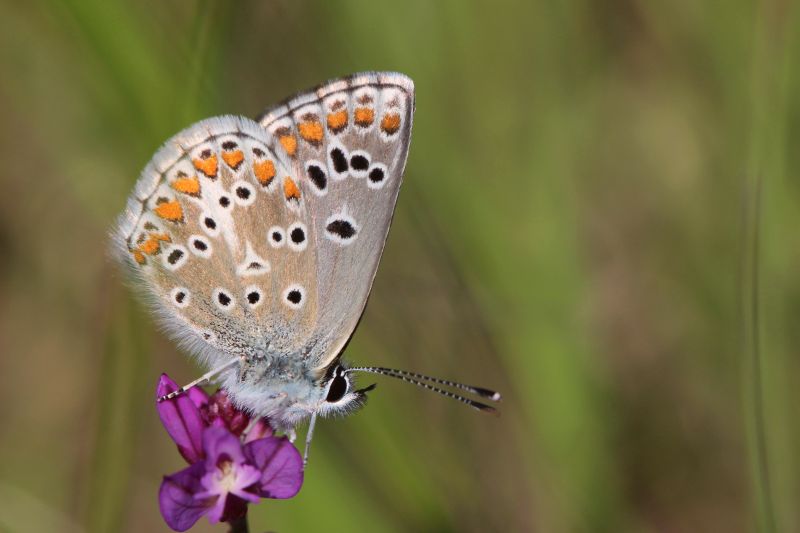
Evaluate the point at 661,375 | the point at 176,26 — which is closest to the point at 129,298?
the point at 176,26

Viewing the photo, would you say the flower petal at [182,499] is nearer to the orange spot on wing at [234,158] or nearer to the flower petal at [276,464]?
the flower petal at [276,464]

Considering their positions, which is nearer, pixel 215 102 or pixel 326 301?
pixel 326 301

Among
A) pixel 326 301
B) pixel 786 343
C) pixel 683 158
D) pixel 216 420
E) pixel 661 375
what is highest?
pixel 326 301

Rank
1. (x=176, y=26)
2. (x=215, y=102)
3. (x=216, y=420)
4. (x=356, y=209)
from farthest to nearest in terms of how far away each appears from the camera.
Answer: (x=176, y=26)
(x=215, y=102)
(x=356, y=209)
(x=216, y=420)

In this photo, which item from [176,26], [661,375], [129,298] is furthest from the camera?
[661,375]

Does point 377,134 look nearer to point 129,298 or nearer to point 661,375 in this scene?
point 129,298

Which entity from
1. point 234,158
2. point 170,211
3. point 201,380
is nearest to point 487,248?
point 234,158

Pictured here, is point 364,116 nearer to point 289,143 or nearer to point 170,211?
point 289,143
